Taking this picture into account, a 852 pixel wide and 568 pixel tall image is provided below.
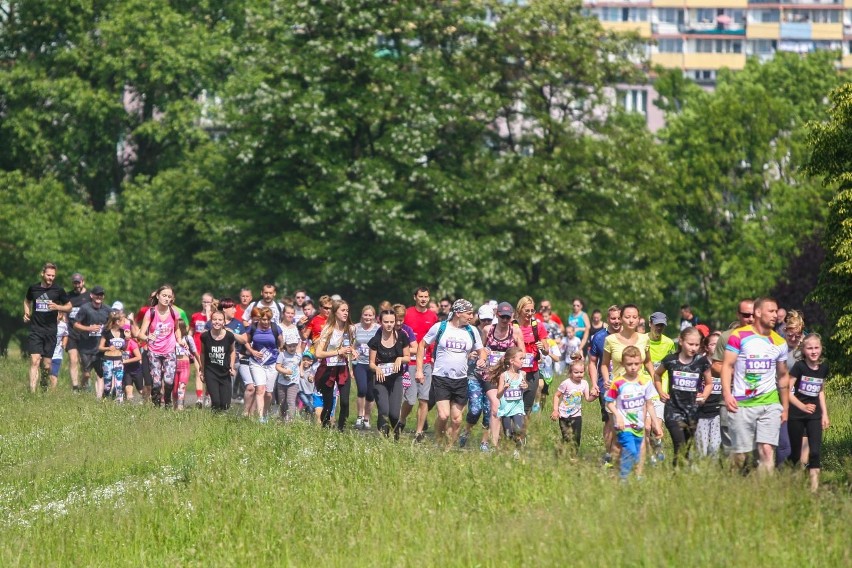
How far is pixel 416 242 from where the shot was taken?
4647 centimetres

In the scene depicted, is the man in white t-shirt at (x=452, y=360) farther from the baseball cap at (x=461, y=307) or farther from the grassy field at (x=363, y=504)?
the grassy field at (x=363, y=504)

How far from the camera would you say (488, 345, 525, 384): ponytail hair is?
18.9m

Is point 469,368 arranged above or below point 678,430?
above

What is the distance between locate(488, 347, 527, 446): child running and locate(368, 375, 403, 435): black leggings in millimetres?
2283

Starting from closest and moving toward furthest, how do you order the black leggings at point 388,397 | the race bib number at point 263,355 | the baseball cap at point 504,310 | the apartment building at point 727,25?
the baseball cap at point 504,310
the black leggings at point 388,397
the race bib number at point 263,355
the apartment building at point 727,25

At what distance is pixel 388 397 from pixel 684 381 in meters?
5.48

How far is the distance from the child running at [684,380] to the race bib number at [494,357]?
110 inches

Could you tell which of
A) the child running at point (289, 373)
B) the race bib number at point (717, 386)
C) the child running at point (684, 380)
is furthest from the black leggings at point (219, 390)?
the race bib number at point (717, 386)

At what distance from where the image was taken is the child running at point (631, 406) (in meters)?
15.7

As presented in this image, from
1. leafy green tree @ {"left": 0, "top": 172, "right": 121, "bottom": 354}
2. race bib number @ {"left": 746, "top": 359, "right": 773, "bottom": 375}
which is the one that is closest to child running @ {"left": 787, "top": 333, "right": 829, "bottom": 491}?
race bib number @ {"left": 746, "top": 359, "right": 773, "bottom": 375}

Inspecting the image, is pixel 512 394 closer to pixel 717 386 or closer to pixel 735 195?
pixel 717 386

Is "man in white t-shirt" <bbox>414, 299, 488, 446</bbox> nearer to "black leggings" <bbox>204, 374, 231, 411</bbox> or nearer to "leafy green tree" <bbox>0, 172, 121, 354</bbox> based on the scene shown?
"black leggings" <bbox>204, 374, 231, 411</bbox>

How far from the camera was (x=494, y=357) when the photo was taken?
1958 centimetres

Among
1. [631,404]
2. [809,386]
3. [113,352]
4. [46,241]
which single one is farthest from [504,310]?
[46,241]
